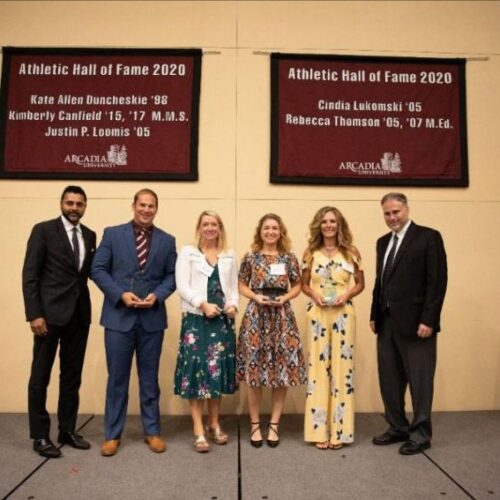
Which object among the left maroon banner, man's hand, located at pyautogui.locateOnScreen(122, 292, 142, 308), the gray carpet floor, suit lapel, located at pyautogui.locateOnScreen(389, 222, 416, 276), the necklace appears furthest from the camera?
the left maroon banner

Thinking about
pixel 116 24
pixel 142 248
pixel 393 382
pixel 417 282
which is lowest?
pixel 393 382

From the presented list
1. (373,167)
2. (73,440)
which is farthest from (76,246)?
(373,167)

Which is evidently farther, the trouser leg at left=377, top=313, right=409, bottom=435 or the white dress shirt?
the trouser leg at left=377, top=313, right=409, bottom=435

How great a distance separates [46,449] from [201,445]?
3.22 feet

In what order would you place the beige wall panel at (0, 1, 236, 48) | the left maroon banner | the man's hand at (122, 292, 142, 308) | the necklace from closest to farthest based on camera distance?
the man's hand at (122, 292, 142, 308) → the necklace → the left maroon banner → the beige wall panel at (0, 1, 236, 48)

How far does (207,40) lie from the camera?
4238 millimetres

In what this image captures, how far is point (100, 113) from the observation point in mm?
4164

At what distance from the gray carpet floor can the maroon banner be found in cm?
229

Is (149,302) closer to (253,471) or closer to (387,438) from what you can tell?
(253,471)

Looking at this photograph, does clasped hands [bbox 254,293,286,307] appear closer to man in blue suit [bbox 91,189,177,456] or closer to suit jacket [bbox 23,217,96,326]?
man in blue suit [bbox 91,189,177,456]

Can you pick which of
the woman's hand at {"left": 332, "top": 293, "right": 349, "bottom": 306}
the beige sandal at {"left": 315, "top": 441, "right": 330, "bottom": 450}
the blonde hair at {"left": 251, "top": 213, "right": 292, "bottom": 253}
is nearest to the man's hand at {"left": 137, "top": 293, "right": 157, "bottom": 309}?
the blonde hair at {"left": 251, "top": 213, "right": 292, "bottom": 253}

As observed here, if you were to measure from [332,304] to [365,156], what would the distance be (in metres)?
1.81

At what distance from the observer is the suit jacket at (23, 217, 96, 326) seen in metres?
2.84

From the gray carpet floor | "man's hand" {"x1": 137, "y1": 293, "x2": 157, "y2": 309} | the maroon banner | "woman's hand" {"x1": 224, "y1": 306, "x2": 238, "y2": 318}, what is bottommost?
the gray carpet floor
